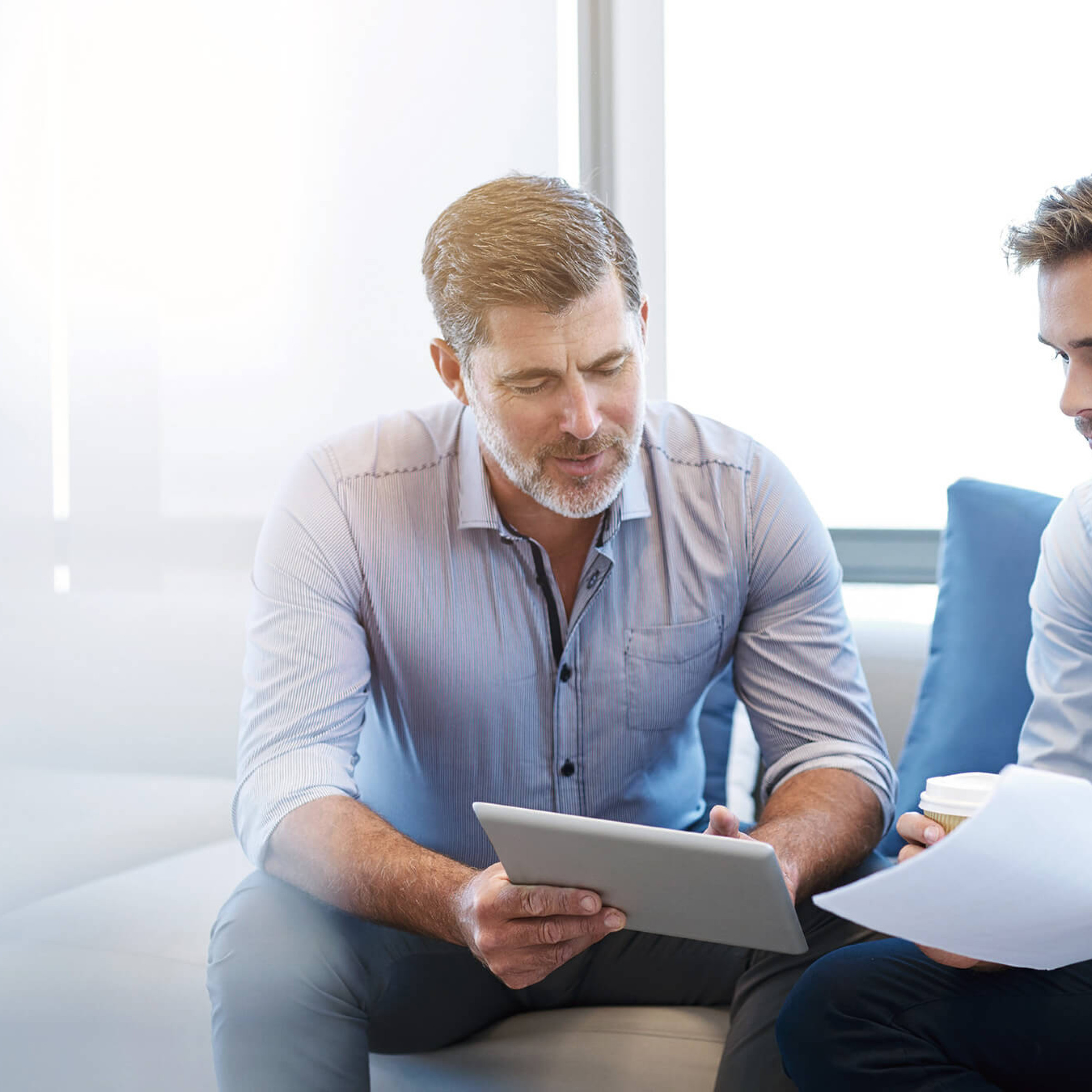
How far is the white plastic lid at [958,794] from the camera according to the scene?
917mm

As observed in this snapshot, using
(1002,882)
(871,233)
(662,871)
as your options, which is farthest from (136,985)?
(871,233)

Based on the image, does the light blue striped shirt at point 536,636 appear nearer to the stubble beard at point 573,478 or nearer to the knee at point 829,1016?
the stubble beard at point 573,478

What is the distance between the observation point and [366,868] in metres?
1.15

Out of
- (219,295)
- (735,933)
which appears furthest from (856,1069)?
(219,295)

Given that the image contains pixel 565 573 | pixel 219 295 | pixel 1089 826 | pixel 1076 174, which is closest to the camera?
pixel 1089 826

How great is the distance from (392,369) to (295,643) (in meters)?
0.92

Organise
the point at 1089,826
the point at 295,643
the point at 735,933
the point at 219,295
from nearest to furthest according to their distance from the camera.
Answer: the point at 1089,826, the point at 735,933, the point at 295,643, the point at 219,295

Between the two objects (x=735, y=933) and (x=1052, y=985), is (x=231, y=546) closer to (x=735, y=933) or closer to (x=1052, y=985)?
(x=735, y=933)

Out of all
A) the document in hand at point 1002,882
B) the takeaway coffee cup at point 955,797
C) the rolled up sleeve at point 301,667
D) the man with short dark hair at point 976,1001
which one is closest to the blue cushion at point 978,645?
the man with short dark hair at point 976,1001

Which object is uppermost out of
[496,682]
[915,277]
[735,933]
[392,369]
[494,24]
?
[494,24]

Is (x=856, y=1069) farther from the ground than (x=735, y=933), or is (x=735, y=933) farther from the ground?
(x=735, y=933)

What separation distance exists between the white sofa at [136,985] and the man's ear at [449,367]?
23.0 inches

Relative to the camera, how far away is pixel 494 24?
2299mm

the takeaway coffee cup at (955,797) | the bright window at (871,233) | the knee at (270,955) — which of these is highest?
the bright window at (871,233)
